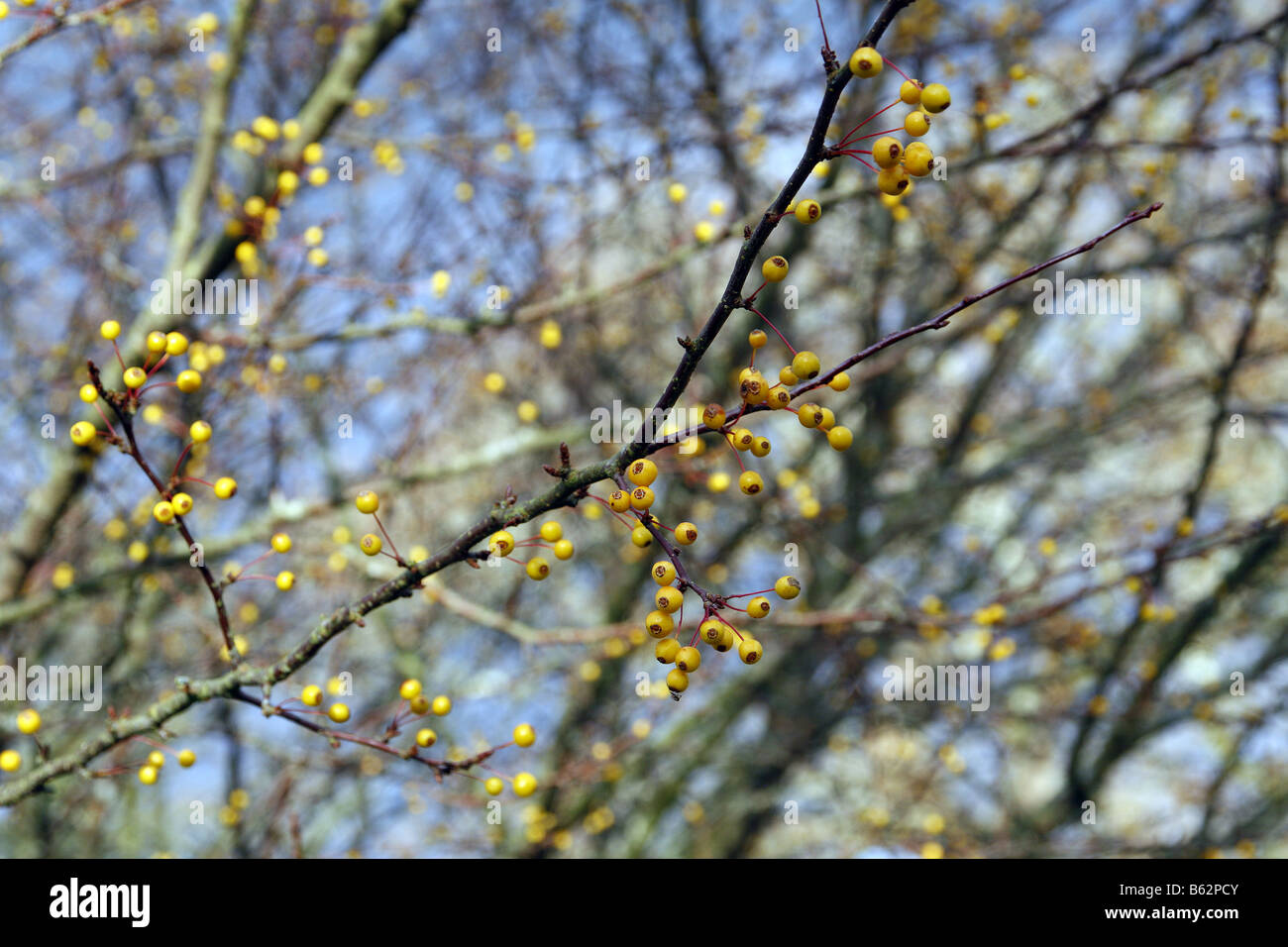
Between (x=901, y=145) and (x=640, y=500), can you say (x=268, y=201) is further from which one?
(x=901, y=145)

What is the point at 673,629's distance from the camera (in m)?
1.82

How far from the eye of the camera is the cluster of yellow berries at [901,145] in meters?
1.52

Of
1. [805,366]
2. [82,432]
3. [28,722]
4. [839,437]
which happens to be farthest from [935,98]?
[28,722]

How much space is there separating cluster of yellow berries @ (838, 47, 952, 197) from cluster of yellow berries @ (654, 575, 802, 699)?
887mm

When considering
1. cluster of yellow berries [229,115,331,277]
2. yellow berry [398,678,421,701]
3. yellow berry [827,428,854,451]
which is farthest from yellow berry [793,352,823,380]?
cluster of yellow berries [229,115,331,277]

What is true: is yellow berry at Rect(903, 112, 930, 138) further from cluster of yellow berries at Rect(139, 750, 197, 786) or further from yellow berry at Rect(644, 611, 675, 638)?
cluster of yellow berries at Rect(139, 750, 197, 786)

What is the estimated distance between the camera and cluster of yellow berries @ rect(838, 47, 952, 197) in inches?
60.0

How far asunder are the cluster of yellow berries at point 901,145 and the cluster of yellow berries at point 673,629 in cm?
89

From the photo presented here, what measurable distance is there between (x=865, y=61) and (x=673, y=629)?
1.22 meters

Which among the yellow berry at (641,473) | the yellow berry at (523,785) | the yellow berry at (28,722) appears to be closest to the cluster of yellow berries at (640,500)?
the yellow berry at (641,473)

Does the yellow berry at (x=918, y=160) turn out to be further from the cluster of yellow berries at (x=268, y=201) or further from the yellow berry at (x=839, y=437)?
the cluster of yellow berries at (x=268, y=201)

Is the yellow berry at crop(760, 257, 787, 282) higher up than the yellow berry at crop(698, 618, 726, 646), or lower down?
higher up

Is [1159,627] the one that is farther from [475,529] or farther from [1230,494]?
[475,529]

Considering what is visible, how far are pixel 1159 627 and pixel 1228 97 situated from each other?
4426 mm
